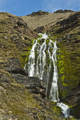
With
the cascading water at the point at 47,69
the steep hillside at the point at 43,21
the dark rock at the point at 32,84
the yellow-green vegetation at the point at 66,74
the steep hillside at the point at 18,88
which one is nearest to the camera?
the steep hillside at the point at 18,88

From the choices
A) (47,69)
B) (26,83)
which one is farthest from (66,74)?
(26,83)

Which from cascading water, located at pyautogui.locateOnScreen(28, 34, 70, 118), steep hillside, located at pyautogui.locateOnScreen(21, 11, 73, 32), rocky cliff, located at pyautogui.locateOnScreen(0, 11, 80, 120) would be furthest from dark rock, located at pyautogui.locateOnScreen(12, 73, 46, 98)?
steep hillside, located at pyautogui.locateOnScreen(21, 11, 73, 32)

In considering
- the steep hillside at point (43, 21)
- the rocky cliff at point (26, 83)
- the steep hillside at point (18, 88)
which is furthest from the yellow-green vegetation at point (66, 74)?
the steep hillside at point (43, 21)

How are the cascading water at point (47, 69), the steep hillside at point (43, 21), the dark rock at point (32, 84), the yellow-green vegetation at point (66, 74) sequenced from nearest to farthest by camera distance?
1. the dark rock at point (32, 84)
2. the cascading water at point (47, 69)
3. the yellow-green vegetation at point (66, 74)
4. the steep hillside at point (43, 21)

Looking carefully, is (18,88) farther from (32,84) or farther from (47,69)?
(47,69)

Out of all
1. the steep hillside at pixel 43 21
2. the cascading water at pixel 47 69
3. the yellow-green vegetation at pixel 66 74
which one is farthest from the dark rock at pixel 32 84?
the steep hillside at pixel 43 21

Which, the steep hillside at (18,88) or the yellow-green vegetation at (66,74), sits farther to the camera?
the yellow-green vegetation at (66,74)

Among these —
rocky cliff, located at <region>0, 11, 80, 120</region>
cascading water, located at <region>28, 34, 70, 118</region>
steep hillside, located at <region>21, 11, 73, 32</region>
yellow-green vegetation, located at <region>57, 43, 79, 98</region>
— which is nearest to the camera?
rocky cliff, located at <region>0, 11, 80, 120</region>

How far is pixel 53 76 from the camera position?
109 ft

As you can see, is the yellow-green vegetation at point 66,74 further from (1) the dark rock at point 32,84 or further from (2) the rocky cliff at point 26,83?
(1) the dark rock at point 32,84

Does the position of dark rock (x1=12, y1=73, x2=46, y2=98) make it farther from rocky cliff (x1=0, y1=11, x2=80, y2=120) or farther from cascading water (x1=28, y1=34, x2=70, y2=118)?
cascading water (x1=28, y1=34, x2=70, y2=118)

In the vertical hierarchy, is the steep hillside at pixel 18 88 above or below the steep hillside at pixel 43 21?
below

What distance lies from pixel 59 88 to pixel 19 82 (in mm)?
11110

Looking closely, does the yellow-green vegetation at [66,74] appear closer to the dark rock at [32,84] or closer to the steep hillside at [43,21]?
the dark rock at [32,84]
